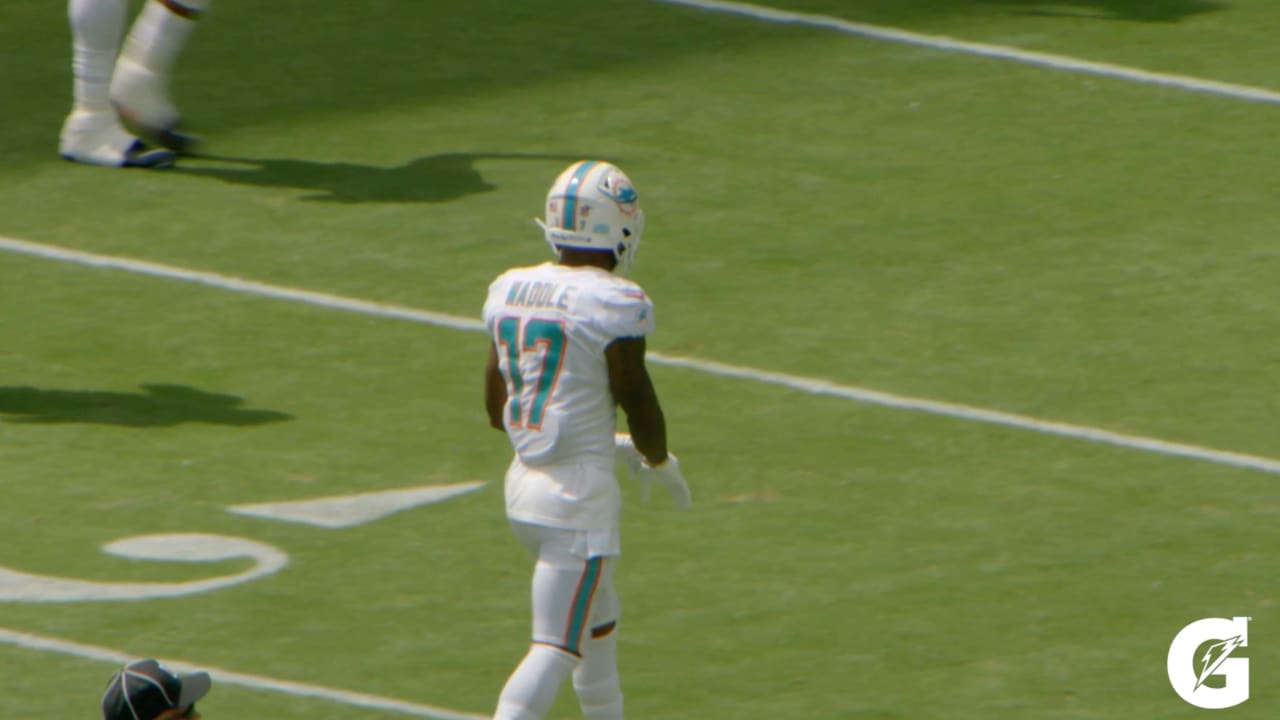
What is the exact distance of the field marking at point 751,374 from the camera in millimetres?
10773

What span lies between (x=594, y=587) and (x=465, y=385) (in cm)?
426

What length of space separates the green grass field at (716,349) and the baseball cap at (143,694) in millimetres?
1830

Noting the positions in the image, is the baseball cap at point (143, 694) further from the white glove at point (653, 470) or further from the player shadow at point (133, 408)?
the player shadow at point (133, 408)

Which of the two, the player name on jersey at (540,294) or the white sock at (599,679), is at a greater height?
the player name on jersey at (540,294)

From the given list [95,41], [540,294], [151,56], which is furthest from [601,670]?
[151,56]

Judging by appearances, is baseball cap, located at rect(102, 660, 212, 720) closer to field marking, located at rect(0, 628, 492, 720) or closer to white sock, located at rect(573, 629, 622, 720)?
white sock, located at rect(573, 629, 622, 720)

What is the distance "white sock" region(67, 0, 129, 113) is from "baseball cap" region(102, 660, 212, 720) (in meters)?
8.39

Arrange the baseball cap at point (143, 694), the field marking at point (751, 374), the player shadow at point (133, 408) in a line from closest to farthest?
the baseball cap at point (143, 694), the field marking at point (751, 374), the player shadow at point (133, 408)

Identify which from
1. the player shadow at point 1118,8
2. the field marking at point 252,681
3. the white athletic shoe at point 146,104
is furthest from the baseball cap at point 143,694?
the player shadow at point 1118,8

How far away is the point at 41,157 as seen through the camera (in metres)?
15.1

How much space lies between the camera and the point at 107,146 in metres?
14.9

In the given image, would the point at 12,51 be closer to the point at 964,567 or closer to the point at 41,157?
the point at 41,157

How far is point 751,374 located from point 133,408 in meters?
2.70

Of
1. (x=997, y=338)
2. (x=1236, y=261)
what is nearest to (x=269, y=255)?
(x=997, y=338)
